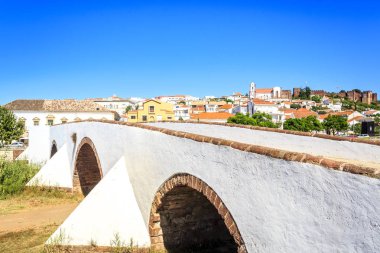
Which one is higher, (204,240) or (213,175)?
(213,175)

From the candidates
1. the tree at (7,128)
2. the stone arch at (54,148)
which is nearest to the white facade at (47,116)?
the tree at (7,128)

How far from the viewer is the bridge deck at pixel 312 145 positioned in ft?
17.7

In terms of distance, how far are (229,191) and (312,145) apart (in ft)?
9.18

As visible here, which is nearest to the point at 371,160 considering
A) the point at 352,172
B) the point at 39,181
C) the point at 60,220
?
the point at 352,172

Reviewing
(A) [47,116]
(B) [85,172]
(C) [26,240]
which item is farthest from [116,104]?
(C) [26,240]

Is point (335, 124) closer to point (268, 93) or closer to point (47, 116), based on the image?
point (47, 116)

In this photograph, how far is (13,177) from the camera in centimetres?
1410

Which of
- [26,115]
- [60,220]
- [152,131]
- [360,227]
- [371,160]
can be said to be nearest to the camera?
[360,227]

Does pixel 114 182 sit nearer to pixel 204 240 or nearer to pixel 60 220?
pixel 204 240

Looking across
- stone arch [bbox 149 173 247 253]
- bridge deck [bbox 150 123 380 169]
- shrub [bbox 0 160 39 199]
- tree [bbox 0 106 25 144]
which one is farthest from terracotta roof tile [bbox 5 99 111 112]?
stone arch [bbox 149 173 247 253]

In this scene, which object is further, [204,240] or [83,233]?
[204,240]

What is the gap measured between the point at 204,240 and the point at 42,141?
16.4m

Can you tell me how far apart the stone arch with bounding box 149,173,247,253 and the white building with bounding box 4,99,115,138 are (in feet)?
109

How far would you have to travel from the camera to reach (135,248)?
6.72m
